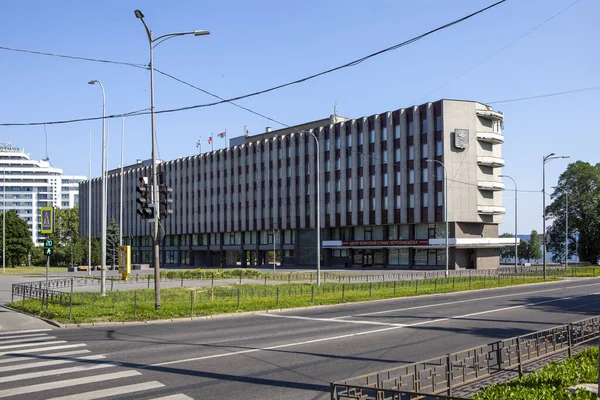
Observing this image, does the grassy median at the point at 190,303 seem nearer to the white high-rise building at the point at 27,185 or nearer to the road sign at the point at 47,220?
the road sign at the point at 47,220

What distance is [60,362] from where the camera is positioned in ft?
43.1

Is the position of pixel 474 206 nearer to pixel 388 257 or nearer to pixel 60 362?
pixel 388 257

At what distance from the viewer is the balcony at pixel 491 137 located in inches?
2849

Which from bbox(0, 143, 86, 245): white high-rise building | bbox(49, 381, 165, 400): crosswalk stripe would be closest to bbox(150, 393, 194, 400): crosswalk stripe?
bbox(49, 381, 165, 400): crosswalk stripe

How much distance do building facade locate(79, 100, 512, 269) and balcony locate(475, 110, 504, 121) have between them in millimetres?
177

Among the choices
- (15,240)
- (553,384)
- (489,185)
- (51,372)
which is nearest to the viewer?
(553,384)

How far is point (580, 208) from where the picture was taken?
303 ft

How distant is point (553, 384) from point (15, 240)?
118 metres

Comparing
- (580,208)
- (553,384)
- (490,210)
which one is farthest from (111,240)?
(553,384)

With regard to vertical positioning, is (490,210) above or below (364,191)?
below

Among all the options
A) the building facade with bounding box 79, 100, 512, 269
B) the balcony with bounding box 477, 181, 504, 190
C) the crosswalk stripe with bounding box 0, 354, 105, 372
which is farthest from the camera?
the balcony with bounding box 477, 181, 504, 190

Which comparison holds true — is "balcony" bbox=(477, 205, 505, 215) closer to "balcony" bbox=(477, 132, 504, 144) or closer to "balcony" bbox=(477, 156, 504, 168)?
"balcony" bbox=(477, 156, 504, 168)

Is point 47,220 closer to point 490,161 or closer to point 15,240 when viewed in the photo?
point 490,161

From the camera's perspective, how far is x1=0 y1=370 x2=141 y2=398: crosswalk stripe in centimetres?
1021
